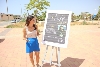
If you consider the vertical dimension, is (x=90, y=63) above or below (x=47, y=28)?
below

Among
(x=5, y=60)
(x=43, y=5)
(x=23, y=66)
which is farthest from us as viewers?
(x=43, y=5)

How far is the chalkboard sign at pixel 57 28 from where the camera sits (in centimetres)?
427

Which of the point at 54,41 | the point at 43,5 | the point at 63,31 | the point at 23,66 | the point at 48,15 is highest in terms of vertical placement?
the point at 43,5

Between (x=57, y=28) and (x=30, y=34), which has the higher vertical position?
(x=57, y=28)

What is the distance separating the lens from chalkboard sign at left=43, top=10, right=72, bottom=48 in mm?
4270

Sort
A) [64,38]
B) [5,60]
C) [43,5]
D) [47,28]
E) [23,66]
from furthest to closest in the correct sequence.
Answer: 1. [43,5]
2. [5,60]
3. [23,66]
4. [47,28]
5. [64,38]

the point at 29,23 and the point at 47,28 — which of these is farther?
the point at 47,28

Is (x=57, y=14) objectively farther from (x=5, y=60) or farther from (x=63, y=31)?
(x=5, y=60)

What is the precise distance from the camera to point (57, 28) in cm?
443

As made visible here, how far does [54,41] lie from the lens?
177 inches

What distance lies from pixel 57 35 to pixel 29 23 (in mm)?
877

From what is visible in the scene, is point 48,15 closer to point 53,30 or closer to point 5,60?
point 53,30

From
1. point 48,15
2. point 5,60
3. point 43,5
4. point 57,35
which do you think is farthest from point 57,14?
point 43,5

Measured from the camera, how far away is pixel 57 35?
443 centimetres
